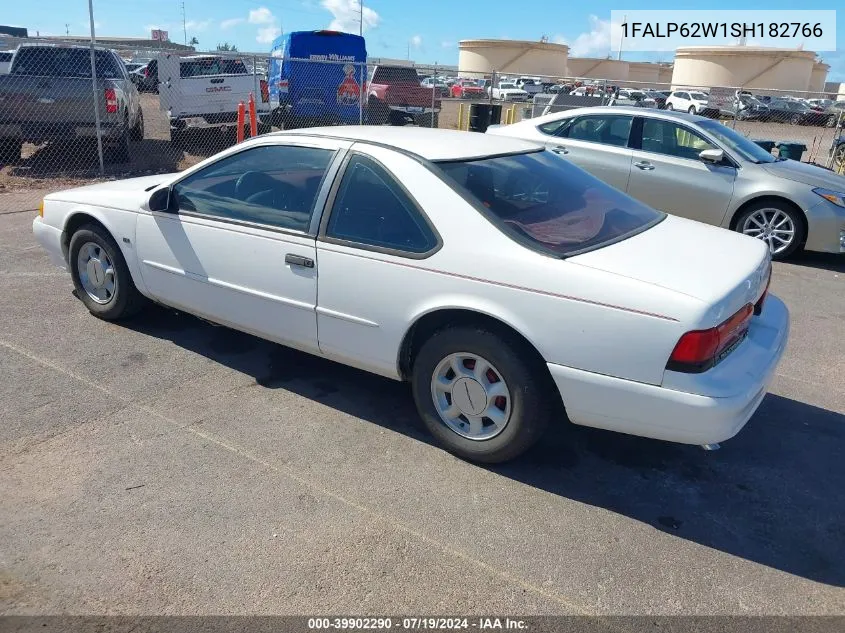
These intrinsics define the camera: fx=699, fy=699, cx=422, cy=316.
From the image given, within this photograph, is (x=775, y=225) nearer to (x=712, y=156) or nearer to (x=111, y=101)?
(x=712, y=156)

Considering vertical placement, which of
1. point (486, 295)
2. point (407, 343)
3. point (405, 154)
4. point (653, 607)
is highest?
point (405, 154)

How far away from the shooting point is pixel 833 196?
7492mm

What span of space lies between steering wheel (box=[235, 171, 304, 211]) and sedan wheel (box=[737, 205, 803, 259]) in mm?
5812

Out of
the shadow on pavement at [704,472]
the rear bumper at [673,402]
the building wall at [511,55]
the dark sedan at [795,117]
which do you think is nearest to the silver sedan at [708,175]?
the shadow on pavement at [704,472]

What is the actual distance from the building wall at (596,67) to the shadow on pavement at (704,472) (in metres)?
87.6

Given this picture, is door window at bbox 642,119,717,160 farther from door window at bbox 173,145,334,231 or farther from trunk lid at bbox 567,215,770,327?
door window at bbox 173,145,334,231

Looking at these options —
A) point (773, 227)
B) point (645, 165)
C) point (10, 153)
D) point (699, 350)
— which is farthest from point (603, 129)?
point (10, 153)

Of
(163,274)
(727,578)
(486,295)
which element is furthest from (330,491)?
(163,274)

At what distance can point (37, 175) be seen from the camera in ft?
37.0

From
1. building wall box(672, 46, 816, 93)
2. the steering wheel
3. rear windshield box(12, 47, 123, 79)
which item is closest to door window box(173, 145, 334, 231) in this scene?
the steering wheel

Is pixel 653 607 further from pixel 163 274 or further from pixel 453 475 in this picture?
pixel 163 274

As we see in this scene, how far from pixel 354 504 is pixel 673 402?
145 cm

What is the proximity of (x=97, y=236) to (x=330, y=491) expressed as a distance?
9.10 feet

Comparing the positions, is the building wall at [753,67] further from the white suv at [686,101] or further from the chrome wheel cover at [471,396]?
the chrome wheel cover at [471,396]
